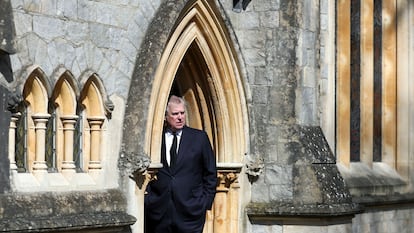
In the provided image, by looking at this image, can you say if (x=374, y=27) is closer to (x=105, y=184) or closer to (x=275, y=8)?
(x=275, y=8)

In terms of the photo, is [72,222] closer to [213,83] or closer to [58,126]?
[58,126]

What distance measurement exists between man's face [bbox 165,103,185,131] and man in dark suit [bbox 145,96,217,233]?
0.02 metres

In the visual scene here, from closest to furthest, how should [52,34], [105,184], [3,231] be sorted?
[3,231], [52,34], [105,184]

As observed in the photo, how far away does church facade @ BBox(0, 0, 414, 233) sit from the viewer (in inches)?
384

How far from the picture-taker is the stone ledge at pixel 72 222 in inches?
362

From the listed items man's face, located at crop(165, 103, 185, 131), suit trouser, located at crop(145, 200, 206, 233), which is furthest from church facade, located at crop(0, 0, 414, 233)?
suit trouser, located at crop(145, 200, 206, 233)

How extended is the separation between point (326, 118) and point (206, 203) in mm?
2486

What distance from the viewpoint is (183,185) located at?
11.1 m

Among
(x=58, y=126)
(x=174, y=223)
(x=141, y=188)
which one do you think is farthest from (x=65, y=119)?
(x=174, y=223)

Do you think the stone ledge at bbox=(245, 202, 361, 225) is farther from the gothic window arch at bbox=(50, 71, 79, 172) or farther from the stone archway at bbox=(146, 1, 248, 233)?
the gothic window arch at bbox=(50, 71, 79, 172)

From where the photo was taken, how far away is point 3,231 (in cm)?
905

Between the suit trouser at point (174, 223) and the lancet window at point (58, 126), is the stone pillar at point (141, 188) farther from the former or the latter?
the lancet window at point (58, 126)

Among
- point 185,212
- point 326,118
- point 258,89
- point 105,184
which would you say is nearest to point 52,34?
Answer: point 105,184

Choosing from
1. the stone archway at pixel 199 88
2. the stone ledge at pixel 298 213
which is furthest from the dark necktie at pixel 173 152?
the stone ledge at pixel 298 213
